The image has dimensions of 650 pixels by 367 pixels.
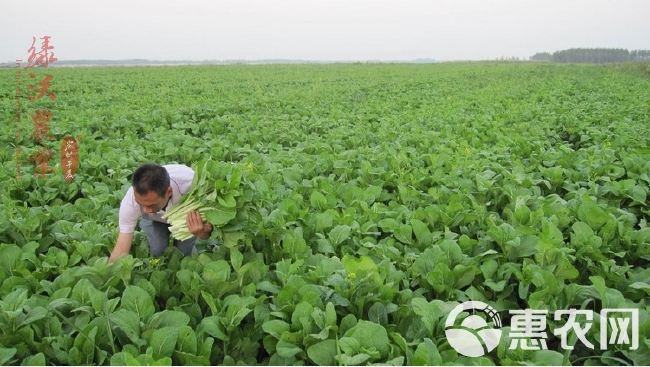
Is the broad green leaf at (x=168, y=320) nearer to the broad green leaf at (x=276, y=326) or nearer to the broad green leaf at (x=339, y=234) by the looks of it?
the broad green leaf at (x=276, y=326)

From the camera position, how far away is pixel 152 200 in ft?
9.47

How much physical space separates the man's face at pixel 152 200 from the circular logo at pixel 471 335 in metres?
1.85

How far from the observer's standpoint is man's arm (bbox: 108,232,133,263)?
3.05 meters

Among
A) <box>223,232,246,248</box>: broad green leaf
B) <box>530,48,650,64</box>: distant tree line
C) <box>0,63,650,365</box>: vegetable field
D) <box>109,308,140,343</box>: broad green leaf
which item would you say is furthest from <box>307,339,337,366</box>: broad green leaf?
<box>530,48,650,64</box>: distant tree line

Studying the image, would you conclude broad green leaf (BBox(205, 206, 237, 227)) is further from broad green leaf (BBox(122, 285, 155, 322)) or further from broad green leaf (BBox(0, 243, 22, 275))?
broad green leaf (BBox(0, 243, 22, 275))

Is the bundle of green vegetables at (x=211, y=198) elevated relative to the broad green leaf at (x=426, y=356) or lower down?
elevated

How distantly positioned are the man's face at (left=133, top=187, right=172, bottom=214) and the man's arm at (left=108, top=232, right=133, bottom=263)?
248 mm

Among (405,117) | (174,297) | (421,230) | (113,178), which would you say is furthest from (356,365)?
(405,117)

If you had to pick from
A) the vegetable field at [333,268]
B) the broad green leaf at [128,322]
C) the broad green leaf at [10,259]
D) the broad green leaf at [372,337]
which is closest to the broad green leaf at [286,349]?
the vegetable field at [333,268]

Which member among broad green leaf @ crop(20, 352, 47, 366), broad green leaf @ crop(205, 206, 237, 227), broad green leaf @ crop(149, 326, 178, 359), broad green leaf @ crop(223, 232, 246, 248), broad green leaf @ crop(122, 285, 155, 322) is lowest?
broad green leaf @ crop(20, 352, 47, 366)

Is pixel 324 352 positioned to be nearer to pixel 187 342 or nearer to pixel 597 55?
pixel 187 342

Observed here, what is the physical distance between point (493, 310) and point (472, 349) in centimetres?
44

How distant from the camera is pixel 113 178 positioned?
5.55 m

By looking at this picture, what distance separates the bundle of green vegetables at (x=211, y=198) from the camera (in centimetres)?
265
